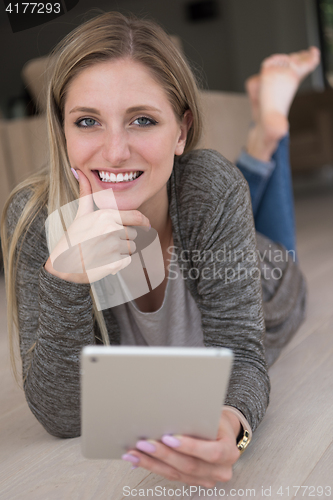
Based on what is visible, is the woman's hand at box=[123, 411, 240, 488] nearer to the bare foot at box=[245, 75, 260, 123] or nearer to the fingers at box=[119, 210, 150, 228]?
the fingers at box=[119, 210, 150, 228]

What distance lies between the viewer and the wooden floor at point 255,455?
59 centimetres

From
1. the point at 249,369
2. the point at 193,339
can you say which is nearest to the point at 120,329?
the point at 193,339

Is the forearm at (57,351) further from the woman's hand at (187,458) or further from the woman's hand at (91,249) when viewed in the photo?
the woman's hand at (187,458)

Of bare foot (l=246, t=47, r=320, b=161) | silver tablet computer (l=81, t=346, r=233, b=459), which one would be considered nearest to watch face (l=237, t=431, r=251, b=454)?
silver tablet computer (l=81, t=346, r=233, b=459)

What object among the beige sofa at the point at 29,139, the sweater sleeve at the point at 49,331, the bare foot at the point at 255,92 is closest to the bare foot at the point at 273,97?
the bare foot at the point at 255,92

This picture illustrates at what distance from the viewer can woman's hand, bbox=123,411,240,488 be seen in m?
0.48

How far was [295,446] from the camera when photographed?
26.6 inches

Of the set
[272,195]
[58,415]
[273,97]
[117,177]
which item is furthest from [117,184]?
[273,97]

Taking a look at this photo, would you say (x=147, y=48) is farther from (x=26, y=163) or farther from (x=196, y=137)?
(x=26, y=163)

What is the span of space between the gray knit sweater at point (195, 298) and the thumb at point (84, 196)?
0.27ft

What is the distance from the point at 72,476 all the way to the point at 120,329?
282 mm

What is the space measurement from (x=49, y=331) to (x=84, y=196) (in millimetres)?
200

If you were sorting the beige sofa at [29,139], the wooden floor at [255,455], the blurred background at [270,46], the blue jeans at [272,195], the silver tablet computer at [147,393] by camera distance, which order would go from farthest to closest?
the blurred background at [270,46]
the beige sofa at [29,139]
the blue jeans at [272,195]
the wooden floor at [255,455]
the silver tablet computer at [147,393]

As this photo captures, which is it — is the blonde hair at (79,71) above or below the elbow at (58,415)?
above
